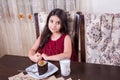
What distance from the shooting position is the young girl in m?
1.68

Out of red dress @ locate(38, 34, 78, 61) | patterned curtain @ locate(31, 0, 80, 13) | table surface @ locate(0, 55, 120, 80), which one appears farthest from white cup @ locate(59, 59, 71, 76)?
patterned curtain @ locate(31, 0, 80, 13)

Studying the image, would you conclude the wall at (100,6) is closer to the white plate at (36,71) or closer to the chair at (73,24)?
the chair at (73,24)

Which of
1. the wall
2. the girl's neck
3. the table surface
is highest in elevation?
the wall

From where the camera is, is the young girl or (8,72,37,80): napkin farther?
the young girl

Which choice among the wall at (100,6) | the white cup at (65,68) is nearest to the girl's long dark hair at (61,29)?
the wall at (100,6)

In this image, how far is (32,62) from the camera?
4.71 ft

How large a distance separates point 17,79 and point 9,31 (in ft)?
4.65

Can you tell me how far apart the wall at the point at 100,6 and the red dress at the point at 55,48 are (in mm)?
527

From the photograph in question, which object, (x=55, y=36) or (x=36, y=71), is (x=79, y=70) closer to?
(x=36, y=71)

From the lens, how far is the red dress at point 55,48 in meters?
1.74

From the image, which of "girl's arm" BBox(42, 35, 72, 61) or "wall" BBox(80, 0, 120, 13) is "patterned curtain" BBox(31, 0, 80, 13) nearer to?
"wall" BBox(80, 0, 120, 13)

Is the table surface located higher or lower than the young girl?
lower

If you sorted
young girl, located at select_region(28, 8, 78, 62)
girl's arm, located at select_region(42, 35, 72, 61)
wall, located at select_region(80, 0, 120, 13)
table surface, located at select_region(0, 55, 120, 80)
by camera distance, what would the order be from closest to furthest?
table surface, located at select_region(0, 55, 120, 80) < girl's arm, located at select_region(42, 35, 72, 61) < young girl, located at select_region(28, 8, 78, 62) < wall, located at select_region(80, 0, 120, 13)

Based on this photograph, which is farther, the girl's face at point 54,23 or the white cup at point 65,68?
the girl's face at point 54,23
